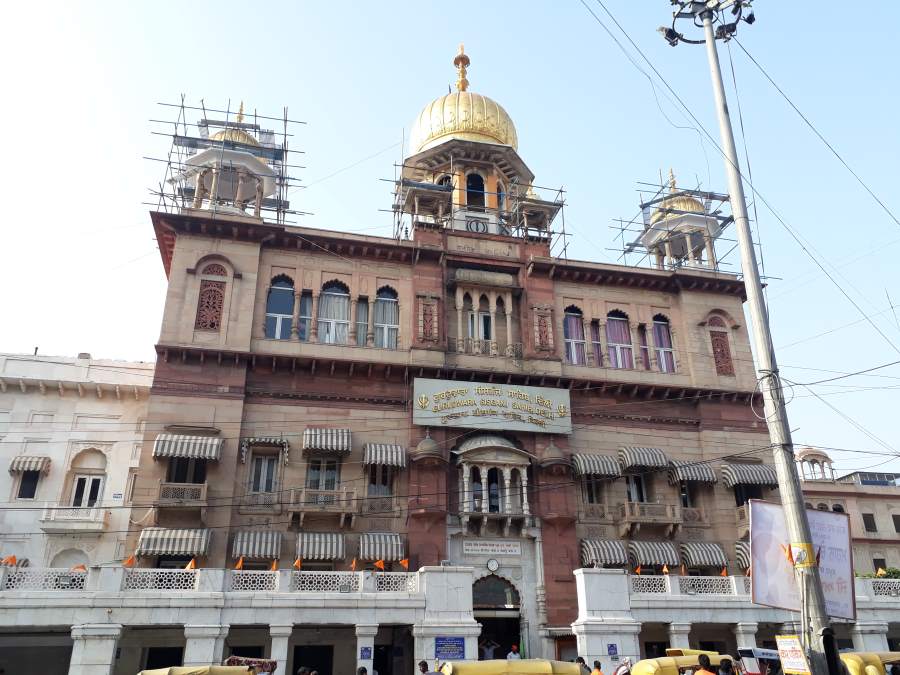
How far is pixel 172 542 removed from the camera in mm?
20031

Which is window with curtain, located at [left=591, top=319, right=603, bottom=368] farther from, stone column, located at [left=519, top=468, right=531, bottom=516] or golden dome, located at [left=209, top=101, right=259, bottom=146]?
golden dome, located at [left=209, top=101, right=259, bottom=146]

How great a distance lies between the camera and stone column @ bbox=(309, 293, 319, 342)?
82.2 ft

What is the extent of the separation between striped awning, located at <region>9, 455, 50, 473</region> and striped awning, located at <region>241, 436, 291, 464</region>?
7469 mm

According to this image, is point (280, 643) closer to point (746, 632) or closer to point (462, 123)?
point (746, 632)

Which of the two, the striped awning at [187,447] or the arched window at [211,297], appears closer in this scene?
the striped awning at [187,447]

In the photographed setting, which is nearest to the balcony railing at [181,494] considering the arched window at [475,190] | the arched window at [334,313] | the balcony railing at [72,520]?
the balcony railing at [72,520]

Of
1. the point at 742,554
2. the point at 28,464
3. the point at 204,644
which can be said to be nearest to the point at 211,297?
the point at 28,464

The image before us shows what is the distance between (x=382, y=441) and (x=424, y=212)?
37.7 feet

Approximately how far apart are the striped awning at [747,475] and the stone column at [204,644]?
677 inches

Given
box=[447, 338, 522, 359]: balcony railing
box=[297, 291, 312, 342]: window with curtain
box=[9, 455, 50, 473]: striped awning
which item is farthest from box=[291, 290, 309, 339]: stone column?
A: box=[9, 455, 50, 473]: striped awning

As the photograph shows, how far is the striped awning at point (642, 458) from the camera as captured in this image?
24.8 metres

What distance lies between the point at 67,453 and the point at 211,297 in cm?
749

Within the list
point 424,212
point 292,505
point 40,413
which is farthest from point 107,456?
point 424,212

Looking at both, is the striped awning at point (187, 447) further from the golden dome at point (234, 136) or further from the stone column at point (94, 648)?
the golden dome at point (234, 136)
